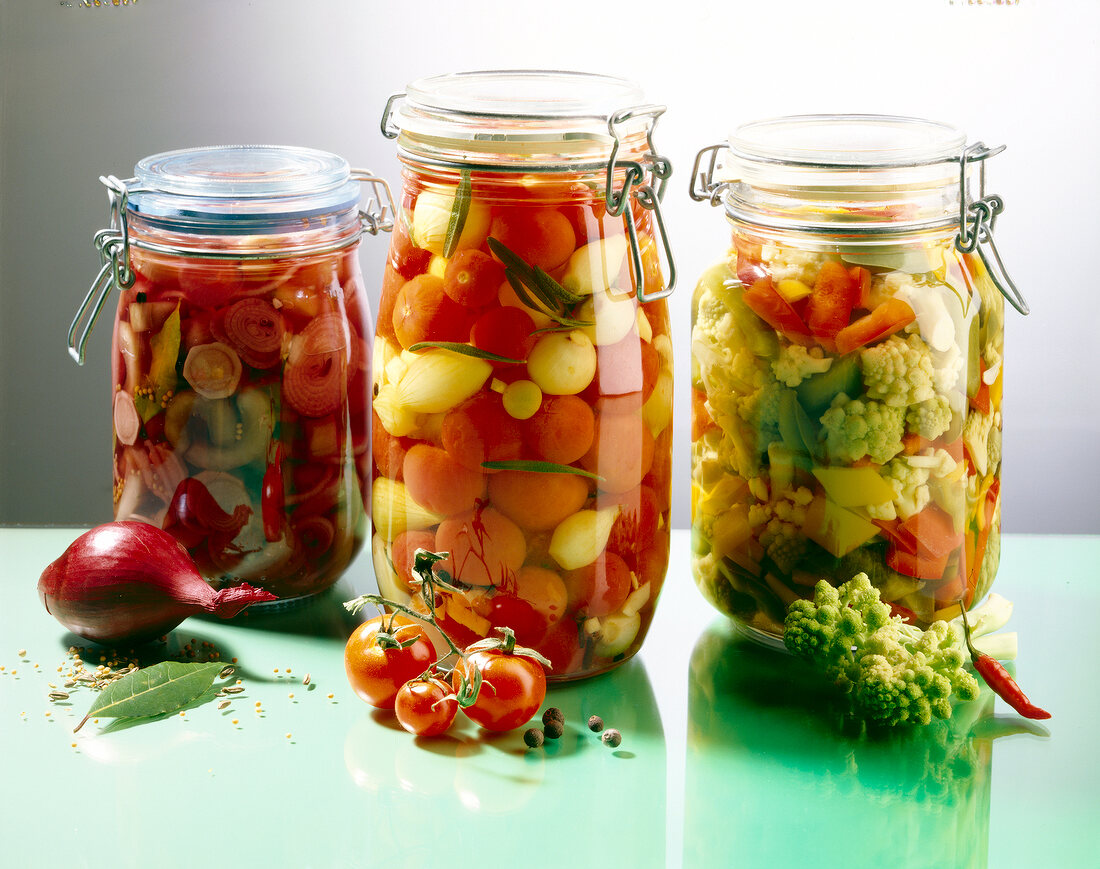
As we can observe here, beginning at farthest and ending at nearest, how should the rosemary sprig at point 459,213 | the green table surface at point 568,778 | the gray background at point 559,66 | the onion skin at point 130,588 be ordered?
the gray background at point 559,66 → the onion skin at point 130,588 → the rosemary sprig at point 459,213 → the green table surface at point 568,778

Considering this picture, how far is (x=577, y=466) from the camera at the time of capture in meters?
0.85

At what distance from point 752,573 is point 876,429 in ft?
0.52

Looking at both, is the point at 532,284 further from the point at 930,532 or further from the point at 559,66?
the point at 559,66

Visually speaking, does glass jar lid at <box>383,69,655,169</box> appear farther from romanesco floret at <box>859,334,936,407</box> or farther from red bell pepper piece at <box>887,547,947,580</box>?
red bell pepper piece at <box>887,547,947,580</box>

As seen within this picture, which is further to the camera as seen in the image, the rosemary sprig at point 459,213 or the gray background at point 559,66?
the gray background at point 559,66

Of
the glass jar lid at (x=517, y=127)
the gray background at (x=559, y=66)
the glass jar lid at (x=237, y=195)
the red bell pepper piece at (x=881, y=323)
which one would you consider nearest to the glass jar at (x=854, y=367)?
the red bell pepper piece at (x=881, y=323)

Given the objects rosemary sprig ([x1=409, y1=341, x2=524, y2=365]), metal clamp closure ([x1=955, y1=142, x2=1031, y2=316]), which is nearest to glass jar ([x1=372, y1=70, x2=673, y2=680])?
rosemary sprig ([x1=409, y1=341, x2=524, y2=365])

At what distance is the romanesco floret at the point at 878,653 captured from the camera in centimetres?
84

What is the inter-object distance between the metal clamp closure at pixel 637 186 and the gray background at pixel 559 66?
51cm

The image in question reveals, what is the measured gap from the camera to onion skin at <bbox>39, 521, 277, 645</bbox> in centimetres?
94

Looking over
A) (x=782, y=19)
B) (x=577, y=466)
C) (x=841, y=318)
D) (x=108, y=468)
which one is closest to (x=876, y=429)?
(x=841, y=318)

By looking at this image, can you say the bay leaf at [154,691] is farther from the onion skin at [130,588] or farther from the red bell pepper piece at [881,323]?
the red bell pepper piece at [881,323]

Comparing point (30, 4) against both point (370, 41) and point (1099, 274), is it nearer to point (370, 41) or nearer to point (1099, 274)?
point (370, 41)

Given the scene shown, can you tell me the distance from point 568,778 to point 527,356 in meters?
0.28
